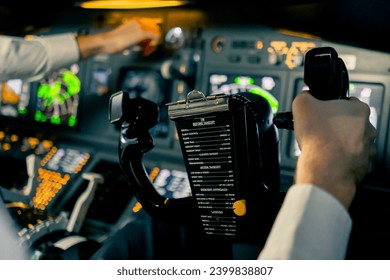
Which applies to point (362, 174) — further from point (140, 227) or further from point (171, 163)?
point (171, 163)

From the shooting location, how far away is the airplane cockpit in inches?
25.6

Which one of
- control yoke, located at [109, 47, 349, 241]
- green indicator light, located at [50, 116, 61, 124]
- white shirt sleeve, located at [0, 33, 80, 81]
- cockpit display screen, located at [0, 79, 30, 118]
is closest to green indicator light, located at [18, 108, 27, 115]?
cockpit display screen, located at [0, 79, 30, 118]

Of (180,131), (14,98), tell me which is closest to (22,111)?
(14,98)

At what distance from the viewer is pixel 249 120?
618 millimetres

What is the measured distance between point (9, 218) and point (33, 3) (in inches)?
46.1

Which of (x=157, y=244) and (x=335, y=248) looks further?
(x=157, y=244)

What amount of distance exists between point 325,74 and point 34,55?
3.88 feet

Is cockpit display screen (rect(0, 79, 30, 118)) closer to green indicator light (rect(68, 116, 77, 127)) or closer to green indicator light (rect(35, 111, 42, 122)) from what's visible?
green indicator light (rect(35, 111, 42, 122))

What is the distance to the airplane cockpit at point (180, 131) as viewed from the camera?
651mm

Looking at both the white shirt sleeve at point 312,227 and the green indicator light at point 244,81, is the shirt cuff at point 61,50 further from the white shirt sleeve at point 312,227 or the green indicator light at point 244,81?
the white shirt sleeve at point 312,227

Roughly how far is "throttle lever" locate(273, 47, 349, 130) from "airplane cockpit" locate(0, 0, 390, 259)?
0.05 ft

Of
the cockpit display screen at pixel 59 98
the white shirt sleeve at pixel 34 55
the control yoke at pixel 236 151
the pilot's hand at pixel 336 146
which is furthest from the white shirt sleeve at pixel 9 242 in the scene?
the cockpit display screen at pixel 59 98

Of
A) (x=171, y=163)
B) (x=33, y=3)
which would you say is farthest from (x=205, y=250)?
(x=33, y=3)

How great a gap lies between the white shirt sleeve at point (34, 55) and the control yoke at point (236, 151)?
984 mm
